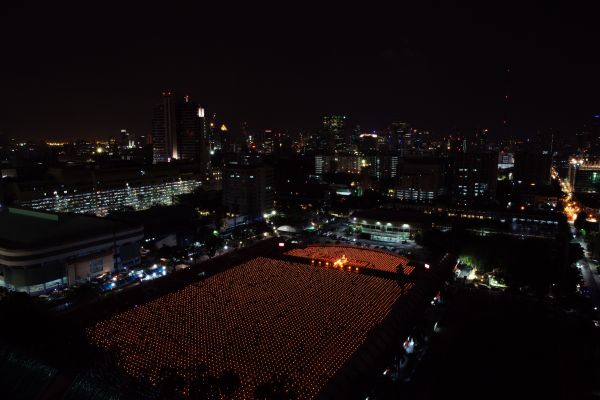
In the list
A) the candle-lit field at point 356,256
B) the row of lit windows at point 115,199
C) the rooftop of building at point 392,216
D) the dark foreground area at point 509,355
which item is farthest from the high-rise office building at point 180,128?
the dark foreground area at point 509,355

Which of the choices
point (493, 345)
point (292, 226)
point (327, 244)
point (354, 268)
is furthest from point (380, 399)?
point (292, 226)

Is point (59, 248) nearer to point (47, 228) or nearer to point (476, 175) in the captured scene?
point (47, 228)

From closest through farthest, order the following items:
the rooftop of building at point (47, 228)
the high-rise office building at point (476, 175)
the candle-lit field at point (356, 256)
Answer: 1. the rooftop of building at point (47, 228)
2. the candle-lit field at point (356, 256)
3. the high-rise office building at point (476, 175)

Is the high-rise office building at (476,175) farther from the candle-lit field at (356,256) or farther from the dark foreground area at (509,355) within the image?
the dark foreground area at (509,355)

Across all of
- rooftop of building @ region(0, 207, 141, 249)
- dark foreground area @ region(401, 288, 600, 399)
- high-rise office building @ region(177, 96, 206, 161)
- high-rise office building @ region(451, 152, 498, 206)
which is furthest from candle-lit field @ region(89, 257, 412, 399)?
high-rise office building @ region(177, 96, 206, 161)

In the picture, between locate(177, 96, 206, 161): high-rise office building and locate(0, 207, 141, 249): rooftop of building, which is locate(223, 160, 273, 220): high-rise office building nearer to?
locate(0, 207, 141, 249): rooftop of building

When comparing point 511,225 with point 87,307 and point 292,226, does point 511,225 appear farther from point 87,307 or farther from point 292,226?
point 87,307
